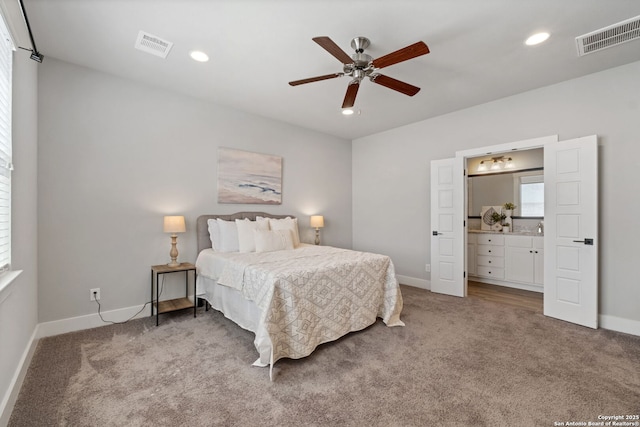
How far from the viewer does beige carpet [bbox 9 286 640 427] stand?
5.41 feet

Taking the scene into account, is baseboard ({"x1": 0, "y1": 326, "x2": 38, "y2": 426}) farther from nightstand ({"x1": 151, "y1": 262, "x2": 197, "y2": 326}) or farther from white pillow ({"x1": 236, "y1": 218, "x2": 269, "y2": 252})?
white pillow ({"x1": 236, "y1": 218, "x2": 269, "y2": 252})

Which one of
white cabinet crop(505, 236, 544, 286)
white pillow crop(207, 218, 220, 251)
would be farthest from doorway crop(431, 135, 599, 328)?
white pillow crop(207, 218, 220, 251)

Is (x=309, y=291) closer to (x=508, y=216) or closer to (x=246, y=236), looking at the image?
(x=246, y=236)

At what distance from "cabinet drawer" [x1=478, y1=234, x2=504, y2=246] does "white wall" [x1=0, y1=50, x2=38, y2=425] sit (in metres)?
5.79

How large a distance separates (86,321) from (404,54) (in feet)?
12.7

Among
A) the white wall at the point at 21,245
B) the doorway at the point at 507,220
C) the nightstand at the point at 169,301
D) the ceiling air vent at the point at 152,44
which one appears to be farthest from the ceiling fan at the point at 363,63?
the doorway at the point at 507,220

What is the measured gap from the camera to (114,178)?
3.04 m

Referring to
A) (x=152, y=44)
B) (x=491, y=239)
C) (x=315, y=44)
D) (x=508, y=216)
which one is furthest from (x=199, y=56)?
(x=508, y=216)

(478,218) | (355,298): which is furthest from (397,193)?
(355,298)

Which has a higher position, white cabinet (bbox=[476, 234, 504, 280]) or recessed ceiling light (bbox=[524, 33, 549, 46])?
recessed ceiling light (bbox=[524, 33, 549, 46])

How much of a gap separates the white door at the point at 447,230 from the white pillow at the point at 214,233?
3129 millimetres

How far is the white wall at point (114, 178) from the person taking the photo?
271cm

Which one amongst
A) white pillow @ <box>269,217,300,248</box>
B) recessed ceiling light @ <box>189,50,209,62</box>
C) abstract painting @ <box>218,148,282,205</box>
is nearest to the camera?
recessed ceiling light @ <box>189,50,209,62</box>

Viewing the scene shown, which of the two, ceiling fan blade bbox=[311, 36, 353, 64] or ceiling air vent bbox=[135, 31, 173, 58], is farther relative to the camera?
ceiling air vent bbox=[135, 31, 173, 58]
